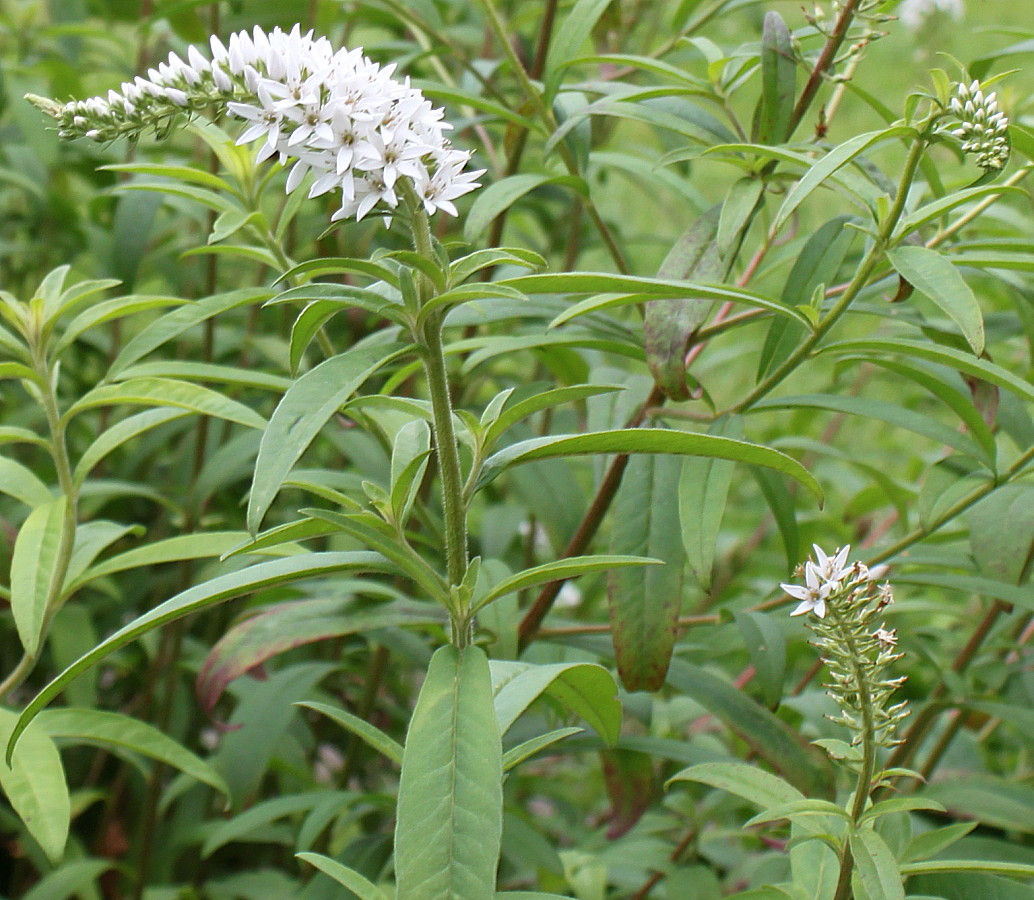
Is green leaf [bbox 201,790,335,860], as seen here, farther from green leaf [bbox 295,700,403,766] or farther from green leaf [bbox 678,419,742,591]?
green leaf [bbox 678,419,742,591]

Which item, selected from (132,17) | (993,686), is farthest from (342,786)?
(132,17)

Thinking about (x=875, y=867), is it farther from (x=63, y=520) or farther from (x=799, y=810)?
(x=63, y=520)

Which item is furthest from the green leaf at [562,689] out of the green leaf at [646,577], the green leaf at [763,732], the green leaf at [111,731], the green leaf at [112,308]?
the green leaf at [112,308]

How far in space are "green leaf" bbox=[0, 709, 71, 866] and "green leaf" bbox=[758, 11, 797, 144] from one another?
129 centimetres

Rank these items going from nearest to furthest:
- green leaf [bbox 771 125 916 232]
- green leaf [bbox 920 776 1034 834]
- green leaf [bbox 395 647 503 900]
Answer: green leaf [bbox 395 647 503 900]
green leaf [bbox 771 125 916 232]
green leaf [bbox 920 776 1034 834]

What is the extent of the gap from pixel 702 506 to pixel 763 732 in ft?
1.42

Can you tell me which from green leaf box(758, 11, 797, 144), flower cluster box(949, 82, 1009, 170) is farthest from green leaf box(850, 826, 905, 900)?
green leaf box(758, 11, 797, 144)

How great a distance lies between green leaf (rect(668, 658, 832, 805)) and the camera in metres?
1.63

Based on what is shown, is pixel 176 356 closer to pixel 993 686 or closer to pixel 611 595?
pixel 611 595

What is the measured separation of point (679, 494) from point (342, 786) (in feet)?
3.73

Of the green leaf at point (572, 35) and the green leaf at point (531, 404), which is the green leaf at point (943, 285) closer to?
the green leaf at point (531, 404)

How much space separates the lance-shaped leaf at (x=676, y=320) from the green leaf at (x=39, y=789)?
0.91 m

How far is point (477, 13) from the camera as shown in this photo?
2.93 m

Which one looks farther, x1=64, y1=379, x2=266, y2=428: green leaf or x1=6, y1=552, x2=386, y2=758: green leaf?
x1=64, y1=379, x2=266, y2=428: green leaf
